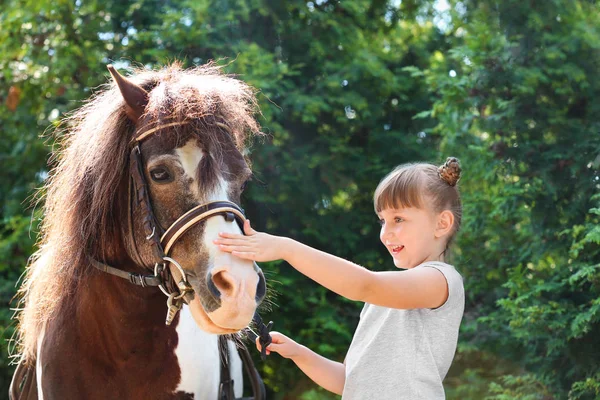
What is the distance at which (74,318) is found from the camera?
220cm

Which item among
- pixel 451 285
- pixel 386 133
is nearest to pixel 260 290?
pixel 451 285

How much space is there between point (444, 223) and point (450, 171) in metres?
0.14

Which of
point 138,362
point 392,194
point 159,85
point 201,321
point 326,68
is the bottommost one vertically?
point 138,362

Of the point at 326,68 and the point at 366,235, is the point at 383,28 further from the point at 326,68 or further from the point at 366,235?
the point at 366,235

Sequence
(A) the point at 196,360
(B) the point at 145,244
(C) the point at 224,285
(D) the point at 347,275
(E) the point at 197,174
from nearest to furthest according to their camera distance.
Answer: (D) the point at 347,275, (C) the point at 224,285, (E) the point at 197,174, (B) the point at 145,244, (A) the point at 196,360

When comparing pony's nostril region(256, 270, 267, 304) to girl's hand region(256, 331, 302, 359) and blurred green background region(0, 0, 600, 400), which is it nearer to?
girl's hand region(256, 331, 302, 359)

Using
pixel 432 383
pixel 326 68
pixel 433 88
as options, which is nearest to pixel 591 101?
pixel 433 88

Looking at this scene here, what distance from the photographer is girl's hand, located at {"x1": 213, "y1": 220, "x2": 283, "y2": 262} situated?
1568 millimetres

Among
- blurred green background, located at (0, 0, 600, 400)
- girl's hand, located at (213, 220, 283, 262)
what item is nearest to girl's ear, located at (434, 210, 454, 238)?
girl's hand, located at (213, 220, 283, 262)

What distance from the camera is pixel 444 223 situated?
1.85 meters

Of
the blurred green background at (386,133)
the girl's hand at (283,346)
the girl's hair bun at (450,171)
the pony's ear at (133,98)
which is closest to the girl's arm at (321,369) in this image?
the girl's hand at (283,346)

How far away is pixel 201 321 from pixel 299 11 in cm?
404

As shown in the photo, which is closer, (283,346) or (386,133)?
(283,346)

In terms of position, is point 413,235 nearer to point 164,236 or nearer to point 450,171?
point 450,171
